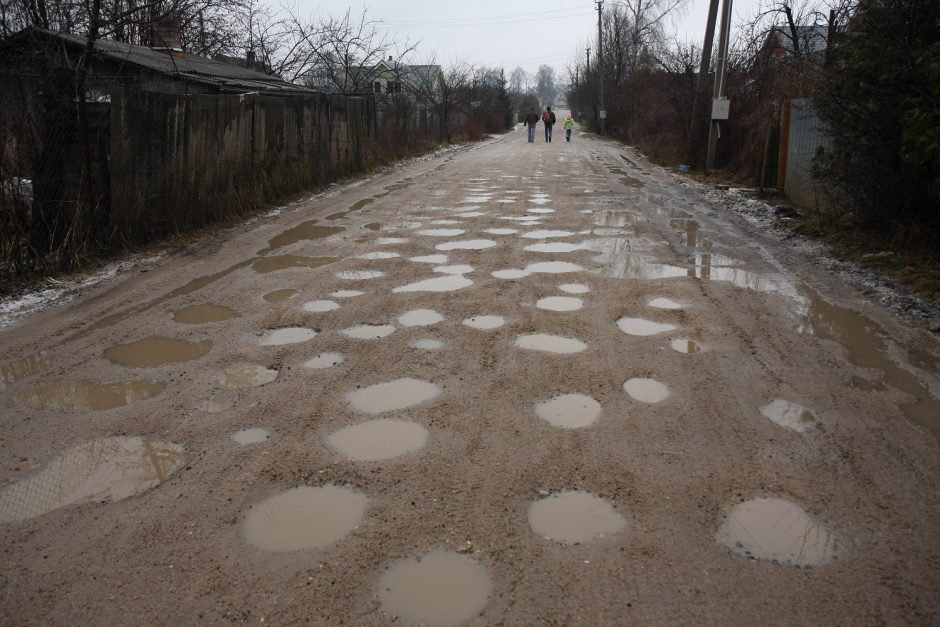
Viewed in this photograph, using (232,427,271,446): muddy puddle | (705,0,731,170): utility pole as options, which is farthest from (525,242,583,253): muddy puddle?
(705,0,731,170): utility pole

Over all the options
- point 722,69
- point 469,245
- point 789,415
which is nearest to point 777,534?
point 789,415

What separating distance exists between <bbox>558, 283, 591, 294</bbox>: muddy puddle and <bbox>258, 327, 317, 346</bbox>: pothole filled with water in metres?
2.14

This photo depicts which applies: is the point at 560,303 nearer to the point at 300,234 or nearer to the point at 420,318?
the point at 420,318

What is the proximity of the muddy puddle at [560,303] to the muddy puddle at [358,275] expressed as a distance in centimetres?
168

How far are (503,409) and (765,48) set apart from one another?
55.8 ft

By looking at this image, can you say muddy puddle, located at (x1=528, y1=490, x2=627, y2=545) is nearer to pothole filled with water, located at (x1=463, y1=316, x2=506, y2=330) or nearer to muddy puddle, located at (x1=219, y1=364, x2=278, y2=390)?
muddy puddle, located at (x1=219, y1=364, x2=278, y2=390)

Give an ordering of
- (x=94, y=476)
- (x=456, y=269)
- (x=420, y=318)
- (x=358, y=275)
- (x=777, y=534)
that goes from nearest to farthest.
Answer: (x=777, y=534) → (x=94, y=476) → (x=420, y=318) → (x=358, y=275) → (x=456, y=269)

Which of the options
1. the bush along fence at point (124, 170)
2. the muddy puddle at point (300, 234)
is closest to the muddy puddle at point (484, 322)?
the muddy puddle at point (300, 234)

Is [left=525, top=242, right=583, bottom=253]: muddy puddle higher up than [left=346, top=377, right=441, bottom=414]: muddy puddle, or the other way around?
[left=525, top=242, right=583, bottom=253]: muddy puddle

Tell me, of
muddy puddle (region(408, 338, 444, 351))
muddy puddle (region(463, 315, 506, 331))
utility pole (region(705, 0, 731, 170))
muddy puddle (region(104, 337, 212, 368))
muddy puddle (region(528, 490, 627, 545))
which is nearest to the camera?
muddy puddle (region(528, 490, 627, 545))

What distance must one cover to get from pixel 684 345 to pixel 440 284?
2.31 m

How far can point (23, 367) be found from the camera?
438cm

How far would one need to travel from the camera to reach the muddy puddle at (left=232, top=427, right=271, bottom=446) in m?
3.35

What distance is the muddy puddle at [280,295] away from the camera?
5715 millimetres
